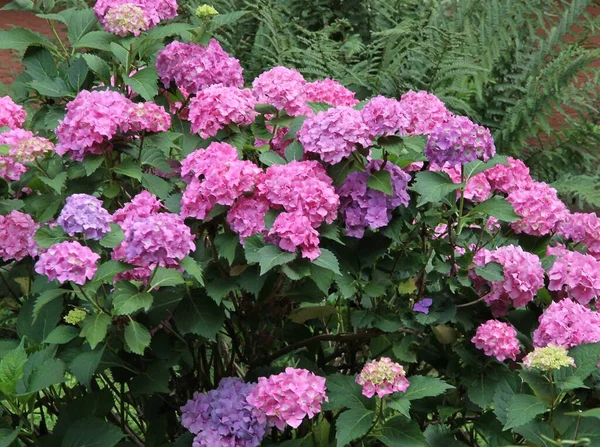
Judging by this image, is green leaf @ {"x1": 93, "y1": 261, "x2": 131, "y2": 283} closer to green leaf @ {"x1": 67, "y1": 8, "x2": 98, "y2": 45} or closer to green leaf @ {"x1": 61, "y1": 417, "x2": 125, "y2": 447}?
green leaf @ {"x1": 61, "y1": 417, "x2": 125, "y2": 447}

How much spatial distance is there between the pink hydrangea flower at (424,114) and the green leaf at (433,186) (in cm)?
12

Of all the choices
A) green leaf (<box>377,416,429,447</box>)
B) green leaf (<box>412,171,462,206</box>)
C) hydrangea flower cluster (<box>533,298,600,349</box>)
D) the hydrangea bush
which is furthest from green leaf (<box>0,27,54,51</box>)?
hydrangea flower cluster (<box>533,298,600,349</box>)

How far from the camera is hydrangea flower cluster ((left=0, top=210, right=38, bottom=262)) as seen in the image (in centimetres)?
217

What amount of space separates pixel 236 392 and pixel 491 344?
57 centimetres

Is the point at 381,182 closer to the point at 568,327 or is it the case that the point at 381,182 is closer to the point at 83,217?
the point at 568,327

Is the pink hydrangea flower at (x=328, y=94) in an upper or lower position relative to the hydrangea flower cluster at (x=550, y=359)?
lower

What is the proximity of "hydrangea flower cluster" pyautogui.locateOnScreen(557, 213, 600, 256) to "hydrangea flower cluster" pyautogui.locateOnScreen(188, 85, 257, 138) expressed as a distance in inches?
33.6

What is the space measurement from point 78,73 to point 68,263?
26.8 inches

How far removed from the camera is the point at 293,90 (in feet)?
7.09

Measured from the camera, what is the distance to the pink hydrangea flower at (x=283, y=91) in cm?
216

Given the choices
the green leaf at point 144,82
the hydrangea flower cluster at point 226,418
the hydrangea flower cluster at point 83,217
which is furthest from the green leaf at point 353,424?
the green leaf at point 144,82

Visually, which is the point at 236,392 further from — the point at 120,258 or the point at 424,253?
the point at 424,253

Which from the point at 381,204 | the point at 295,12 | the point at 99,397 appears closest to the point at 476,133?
the point at 381,204

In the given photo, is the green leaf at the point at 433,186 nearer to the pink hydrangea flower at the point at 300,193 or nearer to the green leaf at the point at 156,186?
the pink hydrangea flower at the point at 300,193
